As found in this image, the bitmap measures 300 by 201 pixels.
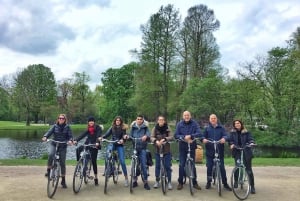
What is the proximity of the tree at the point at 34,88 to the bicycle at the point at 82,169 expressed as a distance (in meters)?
60.5

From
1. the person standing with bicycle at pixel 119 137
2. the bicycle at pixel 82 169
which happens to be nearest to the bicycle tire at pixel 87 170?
the bicycle at pixel 82 169

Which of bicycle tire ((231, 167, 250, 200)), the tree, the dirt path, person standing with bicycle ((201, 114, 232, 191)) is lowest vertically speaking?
the dirt path

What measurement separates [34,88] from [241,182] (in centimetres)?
6526

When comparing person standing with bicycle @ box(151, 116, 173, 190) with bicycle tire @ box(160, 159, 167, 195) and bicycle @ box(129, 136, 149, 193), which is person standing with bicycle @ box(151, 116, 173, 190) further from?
bicycle @ box(129, 136, 149, 193)

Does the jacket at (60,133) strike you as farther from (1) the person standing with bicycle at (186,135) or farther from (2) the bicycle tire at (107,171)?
(1) the person standing with bicycle at (186,135)

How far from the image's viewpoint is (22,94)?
68.0 m

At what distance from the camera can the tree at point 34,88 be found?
67938 millimetres

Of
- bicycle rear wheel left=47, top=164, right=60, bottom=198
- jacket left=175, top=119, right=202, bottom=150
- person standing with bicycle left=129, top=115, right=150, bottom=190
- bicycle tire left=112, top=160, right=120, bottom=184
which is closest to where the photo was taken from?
bicycle rear wheel left=47, top=164, right=60, bottom=198

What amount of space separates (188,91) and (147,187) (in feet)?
108

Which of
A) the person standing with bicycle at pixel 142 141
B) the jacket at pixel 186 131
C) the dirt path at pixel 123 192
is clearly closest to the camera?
the dirt path at pixel 123 192

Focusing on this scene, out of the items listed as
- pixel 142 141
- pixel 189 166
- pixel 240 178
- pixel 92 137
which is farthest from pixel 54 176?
pixel 240 178

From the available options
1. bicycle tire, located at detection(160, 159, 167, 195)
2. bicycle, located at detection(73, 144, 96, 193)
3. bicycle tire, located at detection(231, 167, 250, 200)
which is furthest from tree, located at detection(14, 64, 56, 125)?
bicycle tire, located at detection(231, 167, 250, 200)

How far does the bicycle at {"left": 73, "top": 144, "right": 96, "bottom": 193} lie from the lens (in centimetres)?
918

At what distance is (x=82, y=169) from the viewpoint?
945 centimetres
